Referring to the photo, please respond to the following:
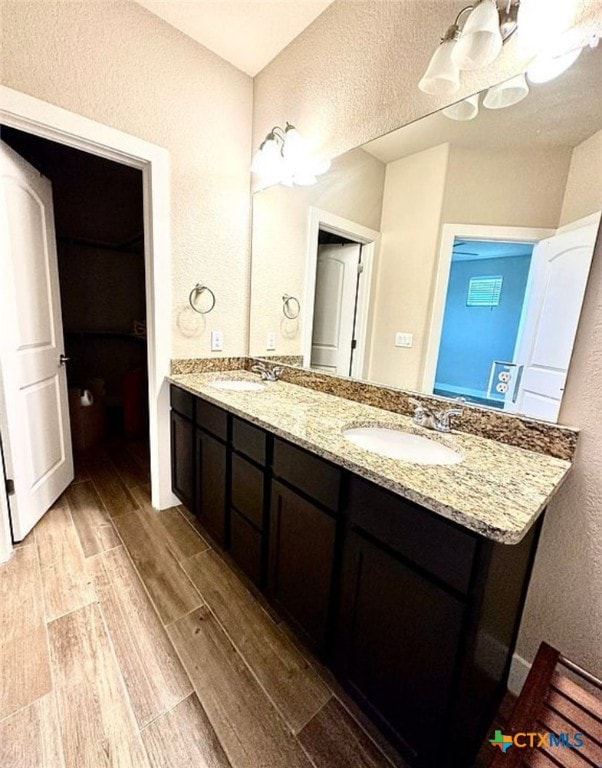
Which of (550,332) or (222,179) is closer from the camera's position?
(550,332)

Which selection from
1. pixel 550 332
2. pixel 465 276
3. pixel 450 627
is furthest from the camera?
pixel 465 276

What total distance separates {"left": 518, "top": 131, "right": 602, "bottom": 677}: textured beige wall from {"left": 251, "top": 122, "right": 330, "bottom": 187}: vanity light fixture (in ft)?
3.73

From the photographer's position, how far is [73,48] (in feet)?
Result: 4.66

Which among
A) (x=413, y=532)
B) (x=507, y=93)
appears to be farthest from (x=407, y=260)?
(x=413, y=532)

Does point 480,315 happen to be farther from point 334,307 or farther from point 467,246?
point 334,307

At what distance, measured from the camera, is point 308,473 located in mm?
1071

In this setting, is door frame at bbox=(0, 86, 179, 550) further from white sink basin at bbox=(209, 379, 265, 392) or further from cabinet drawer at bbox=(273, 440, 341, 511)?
cabinet drawer at bbox=(273, 440, 341, 511)

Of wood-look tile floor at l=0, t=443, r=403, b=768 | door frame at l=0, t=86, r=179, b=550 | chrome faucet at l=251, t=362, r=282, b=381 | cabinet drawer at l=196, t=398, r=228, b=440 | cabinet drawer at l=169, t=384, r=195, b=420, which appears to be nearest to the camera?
wood-look tile floor at l=0, t=443, r=403, b=768

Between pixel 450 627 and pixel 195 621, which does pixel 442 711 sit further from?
pixel 195 621

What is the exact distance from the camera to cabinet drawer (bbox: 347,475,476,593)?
0.71m

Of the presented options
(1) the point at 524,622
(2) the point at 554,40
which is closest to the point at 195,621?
(1) the point at 524,622

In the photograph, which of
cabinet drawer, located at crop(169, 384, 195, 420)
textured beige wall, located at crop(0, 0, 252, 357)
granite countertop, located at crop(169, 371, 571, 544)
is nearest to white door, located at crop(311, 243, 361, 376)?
granite countertop, located at crop(169, 371, 571, 544)

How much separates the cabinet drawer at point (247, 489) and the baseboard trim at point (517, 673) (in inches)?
39.7

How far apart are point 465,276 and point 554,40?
0.66 m
